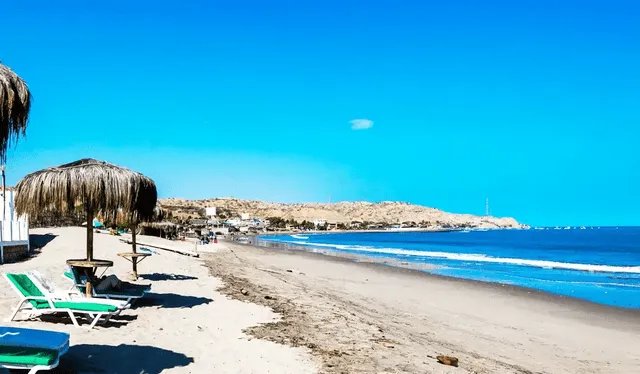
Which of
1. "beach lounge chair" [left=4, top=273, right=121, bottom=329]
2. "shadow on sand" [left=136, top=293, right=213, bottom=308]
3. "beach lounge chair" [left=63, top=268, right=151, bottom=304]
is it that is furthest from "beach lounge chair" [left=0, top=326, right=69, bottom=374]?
"shadow on sand" [left=136, top=293, right=213, bottom=308]

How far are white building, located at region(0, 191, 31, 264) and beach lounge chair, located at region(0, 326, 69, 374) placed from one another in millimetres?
10416

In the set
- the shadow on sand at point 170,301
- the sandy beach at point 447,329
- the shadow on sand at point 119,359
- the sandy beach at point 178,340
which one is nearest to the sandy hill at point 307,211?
the sandy beach at point 447,329

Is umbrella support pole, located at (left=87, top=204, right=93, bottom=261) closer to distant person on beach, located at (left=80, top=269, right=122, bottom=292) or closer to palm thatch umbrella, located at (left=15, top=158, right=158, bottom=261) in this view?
palm thatch umbrella, located at (left=15, top=158, right=158, bottom=261)

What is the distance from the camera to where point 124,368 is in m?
5.35

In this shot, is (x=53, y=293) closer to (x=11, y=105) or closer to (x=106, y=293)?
(x=106, y=293)

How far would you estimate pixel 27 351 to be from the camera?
4129 mm

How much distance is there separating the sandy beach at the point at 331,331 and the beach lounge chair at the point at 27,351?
0.93 m

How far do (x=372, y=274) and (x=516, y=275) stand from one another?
6.73m

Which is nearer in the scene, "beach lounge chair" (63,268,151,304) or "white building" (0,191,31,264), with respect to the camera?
"beach lounge chair" (63,268,151,304)

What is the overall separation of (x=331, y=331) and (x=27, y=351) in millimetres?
4488

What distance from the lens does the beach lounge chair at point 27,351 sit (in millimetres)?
4082

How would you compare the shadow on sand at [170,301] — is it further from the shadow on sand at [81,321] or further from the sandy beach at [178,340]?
the shadow on sand at [81,321]

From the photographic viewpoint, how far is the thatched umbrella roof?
14.9ft

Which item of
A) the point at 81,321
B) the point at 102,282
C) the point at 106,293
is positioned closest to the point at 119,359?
the point at 81,321
